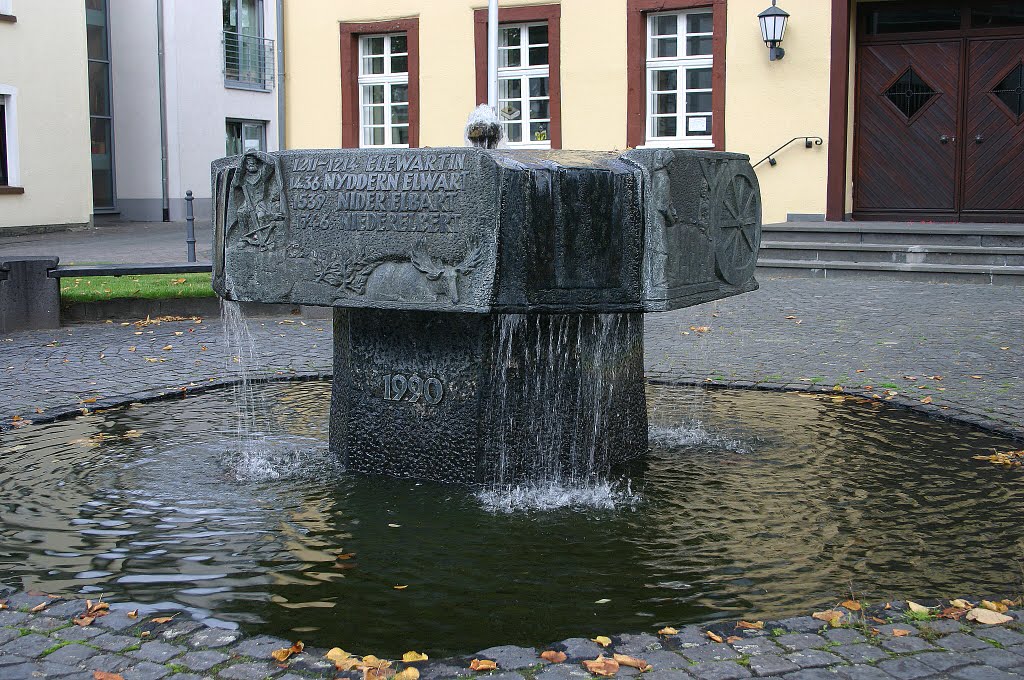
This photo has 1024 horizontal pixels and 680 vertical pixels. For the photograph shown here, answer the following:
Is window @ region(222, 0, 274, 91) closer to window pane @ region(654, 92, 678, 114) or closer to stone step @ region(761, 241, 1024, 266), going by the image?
window pane @ region(654, 92, 678, 114)

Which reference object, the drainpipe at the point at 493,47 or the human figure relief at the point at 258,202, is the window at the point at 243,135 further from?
the human figure relief at the point at 258,202

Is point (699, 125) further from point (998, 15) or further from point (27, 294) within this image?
point (27, 294)

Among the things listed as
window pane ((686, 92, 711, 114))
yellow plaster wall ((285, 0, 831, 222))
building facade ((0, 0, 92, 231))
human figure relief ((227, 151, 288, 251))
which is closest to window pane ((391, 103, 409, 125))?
yellow plaster wall ((285, 0, 831, 222))

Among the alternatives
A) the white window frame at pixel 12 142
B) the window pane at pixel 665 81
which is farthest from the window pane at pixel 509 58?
the white window frame at pixel 12 142

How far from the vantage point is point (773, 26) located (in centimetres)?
1608

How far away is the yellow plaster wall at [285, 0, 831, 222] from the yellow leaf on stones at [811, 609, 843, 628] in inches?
528

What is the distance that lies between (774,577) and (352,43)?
16992 millimetres

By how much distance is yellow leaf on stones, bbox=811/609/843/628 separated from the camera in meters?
3.50

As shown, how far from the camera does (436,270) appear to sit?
4738 millimetres

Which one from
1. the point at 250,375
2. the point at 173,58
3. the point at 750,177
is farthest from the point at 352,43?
the point at 750,177

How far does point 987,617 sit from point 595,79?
15.0 meters

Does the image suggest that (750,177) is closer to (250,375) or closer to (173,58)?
(250,375)

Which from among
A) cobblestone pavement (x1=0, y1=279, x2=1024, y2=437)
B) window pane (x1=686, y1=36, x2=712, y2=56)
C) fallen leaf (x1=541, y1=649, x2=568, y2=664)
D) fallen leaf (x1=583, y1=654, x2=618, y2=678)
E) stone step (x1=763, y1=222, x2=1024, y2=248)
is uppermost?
window pane (x1=686, y1=36, x2=712, y2=56)

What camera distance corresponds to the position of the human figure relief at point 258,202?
16.9 feet
